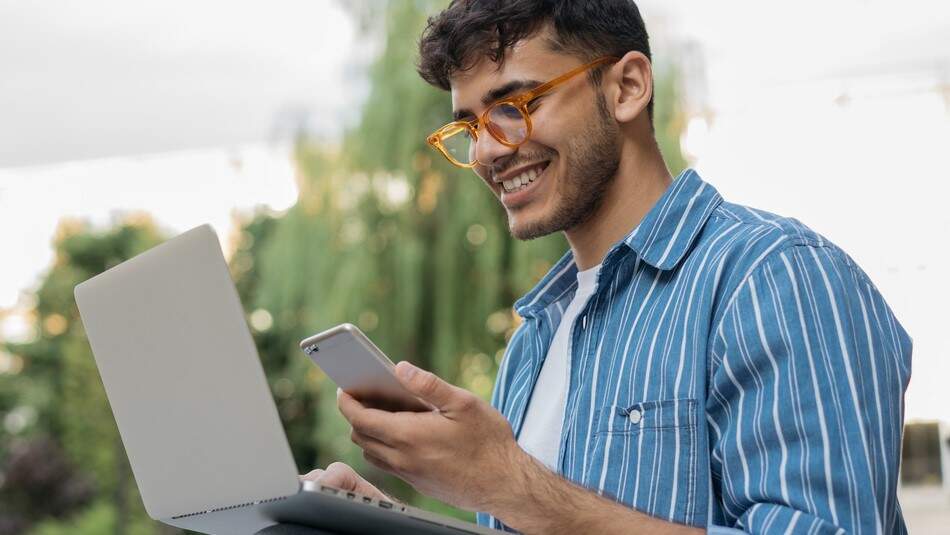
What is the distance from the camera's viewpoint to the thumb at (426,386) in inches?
38.2

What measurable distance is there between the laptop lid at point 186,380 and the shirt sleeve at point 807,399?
47 centimetres

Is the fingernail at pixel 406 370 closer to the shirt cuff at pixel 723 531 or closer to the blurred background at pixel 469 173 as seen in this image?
the shirt cuff at pixel 723 531

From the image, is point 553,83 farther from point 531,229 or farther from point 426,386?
point 426,386

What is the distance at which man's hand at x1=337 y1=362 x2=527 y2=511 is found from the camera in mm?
982

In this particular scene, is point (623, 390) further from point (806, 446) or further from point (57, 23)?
point (57, 23)

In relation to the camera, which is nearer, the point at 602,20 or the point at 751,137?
the point at 602,20

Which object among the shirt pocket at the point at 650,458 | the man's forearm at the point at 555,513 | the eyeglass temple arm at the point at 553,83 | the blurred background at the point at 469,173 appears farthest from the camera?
the blurred background at the point at 469,173

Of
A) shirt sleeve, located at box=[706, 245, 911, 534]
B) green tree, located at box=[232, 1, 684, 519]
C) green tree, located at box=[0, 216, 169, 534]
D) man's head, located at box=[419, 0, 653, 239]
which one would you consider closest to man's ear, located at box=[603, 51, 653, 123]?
man's head, located at box=[419, 0, 653, 239]

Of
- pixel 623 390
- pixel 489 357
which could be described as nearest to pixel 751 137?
pixel 489 357

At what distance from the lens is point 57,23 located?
27.4ft

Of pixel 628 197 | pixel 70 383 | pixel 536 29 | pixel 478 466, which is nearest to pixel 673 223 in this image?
pixel 628 197

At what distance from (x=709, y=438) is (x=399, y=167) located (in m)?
5.54

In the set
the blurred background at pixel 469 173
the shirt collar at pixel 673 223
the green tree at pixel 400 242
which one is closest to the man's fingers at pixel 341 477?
the shirt collar at pixel 673 223

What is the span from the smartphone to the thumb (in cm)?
2
